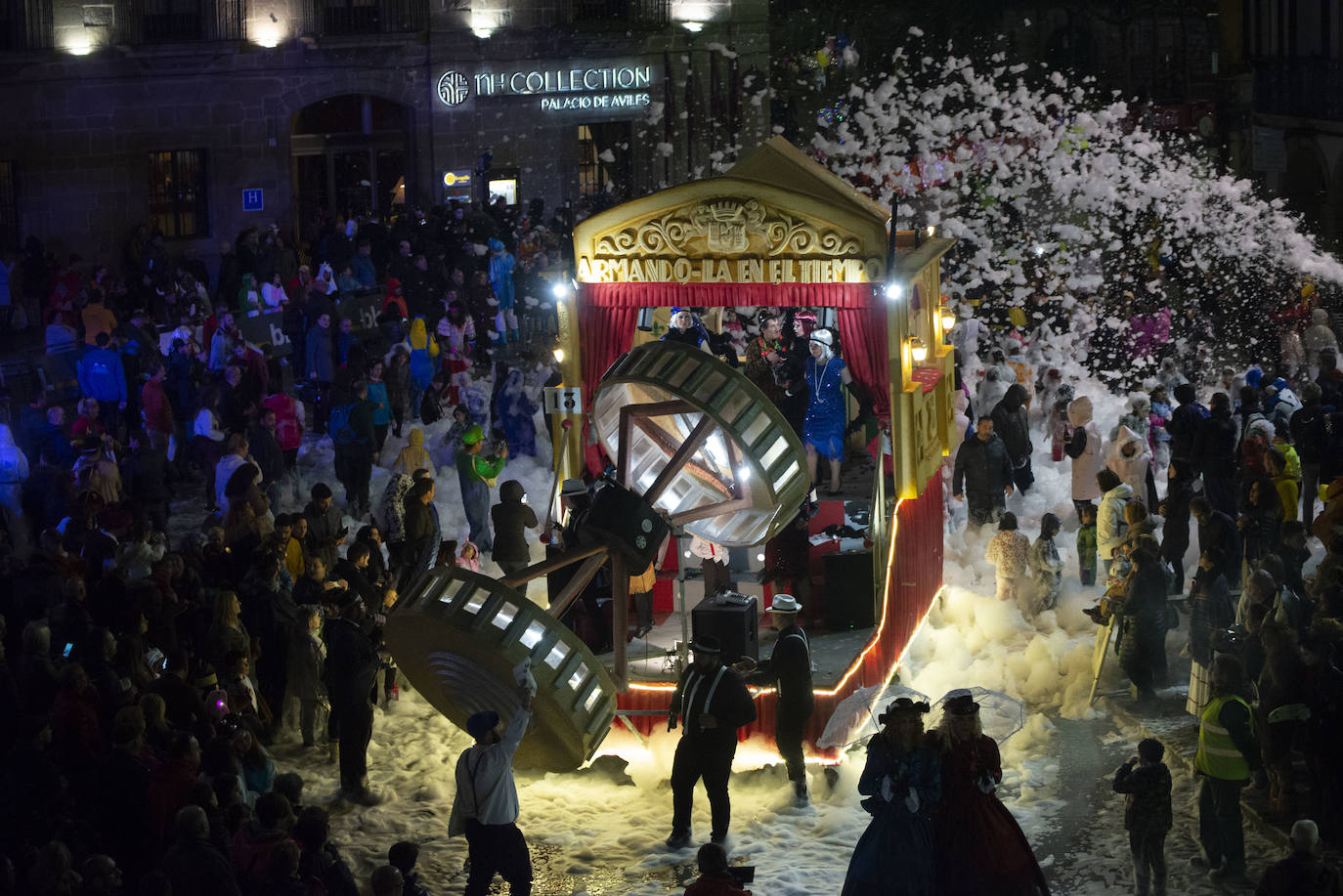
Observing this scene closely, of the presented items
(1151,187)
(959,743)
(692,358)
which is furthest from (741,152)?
(959,743)

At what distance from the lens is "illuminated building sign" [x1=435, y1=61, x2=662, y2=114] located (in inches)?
1177

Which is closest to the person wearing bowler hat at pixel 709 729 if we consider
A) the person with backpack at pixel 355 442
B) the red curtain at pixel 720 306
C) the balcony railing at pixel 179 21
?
the red curtain at pixel 720 306

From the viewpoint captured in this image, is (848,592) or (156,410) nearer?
(848,592)

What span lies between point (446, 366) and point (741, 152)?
1245 cm

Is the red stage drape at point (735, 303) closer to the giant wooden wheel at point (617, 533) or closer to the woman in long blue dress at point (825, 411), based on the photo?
the woman in long blue dress at point (825, 411)

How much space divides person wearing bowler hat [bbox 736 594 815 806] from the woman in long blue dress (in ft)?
12.0

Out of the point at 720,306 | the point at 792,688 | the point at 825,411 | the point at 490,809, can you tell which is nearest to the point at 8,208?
the point at 825,411

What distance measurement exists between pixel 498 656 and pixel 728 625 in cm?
257

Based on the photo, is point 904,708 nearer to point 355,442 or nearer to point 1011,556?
point 1011,556

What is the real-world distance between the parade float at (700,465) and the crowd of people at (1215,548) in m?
1.21

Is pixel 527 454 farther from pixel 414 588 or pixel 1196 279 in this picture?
pixel 1196 279

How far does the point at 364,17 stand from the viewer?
3009cm

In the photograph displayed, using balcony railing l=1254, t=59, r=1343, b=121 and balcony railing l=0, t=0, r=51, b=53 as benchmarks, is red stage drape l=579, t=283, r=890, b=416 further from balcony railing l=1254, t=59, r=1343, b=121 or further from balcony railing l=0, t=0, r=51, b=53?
balcony railing l=1254, t=59, r=1343, b=121

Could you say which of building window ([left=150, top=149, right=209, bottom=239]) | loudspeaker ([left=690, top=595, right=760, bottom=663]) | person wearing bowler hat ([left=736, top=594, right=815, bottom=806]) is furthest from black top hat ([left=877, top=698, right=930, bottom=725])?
building window ([left=150, top=149, right=209, bottom=239])
